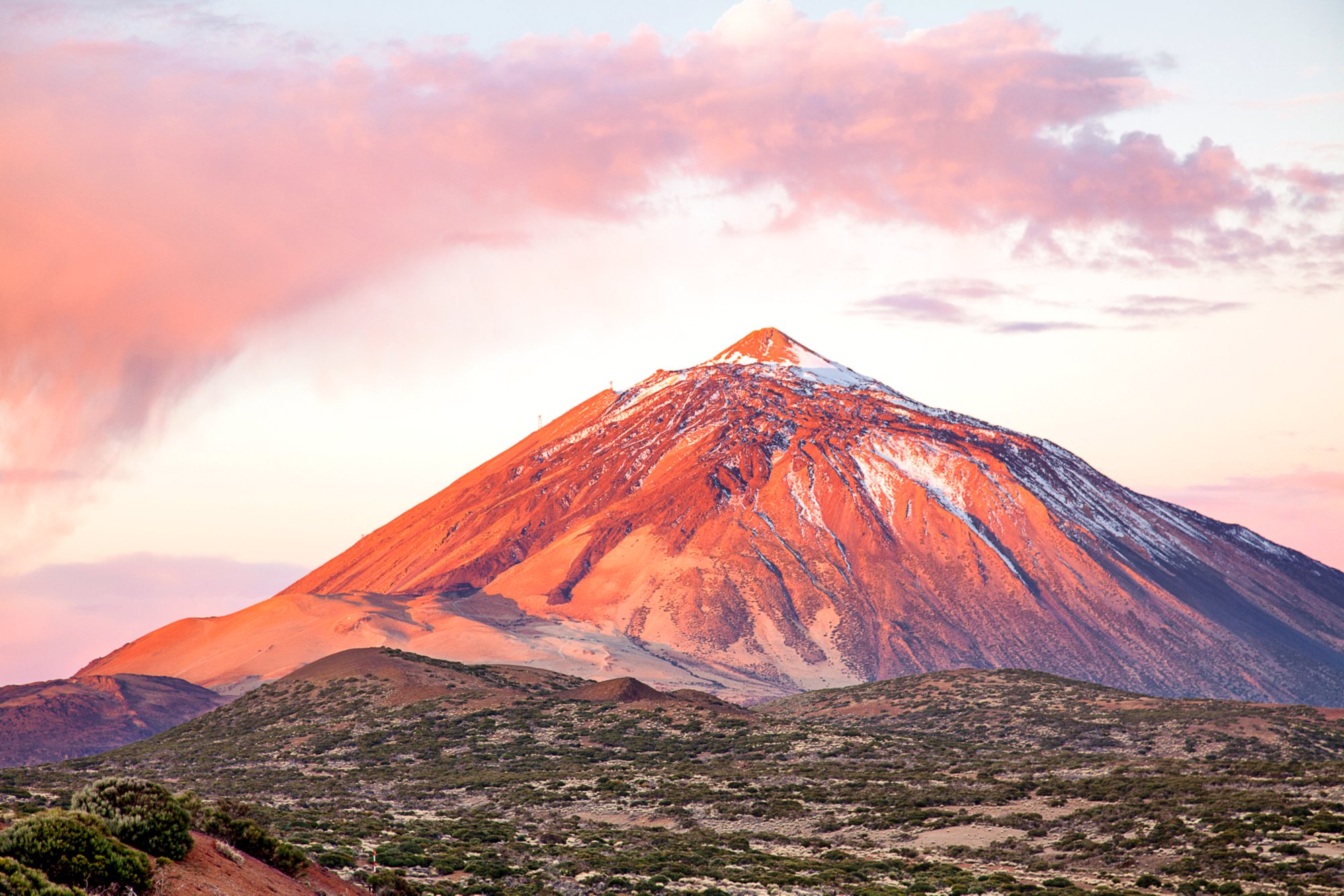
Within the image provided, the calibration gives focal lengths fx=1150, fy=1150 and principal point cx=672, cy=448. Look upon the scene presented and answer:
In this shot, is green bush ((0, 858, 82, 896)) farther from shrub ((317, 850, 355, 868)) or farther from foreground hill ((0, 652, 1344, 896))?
foreground hill ((0, 652, 1344, 896))

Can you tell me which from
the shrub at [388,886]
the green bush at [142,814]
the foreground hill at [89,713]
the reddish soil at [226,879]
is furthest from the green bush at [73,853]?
the foreground hill at [89,713]

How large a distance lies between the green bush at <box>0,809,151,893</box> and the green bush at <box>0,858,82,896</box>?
0.49 meters

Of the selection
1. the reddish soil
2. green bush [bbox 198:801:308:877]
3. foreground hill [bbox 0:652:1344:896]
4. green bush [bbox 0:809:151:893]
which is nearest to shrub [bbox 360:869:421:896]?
the reddish soil

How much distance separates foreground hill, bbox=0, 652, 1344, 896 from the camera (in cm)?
3875

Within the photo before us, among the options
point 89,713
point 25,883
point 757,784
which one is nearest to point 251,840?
point 25,883

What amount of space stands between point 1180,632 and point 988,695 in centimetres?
11645

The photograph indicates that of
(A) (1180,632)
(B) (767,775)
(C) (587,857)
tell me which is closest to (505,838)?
(C) (587,857)

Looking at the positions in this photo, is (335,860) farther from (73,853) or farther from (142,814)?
(73,853)

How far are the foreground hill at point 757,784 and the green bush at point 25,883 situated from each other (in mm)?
16637

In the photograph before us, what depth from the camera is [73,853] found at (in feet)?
55.2

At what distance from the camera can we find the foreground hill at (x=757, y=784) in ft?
127

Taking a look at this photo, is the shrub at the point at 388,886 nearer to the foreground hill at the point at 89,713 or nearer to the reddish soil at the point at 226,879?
the reddish soil at the point at 226,879

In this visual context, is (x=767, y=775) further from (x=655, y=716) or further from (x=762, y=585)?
(x=762, y=585)

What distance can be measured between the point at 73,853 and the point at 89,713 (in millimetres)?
131031
